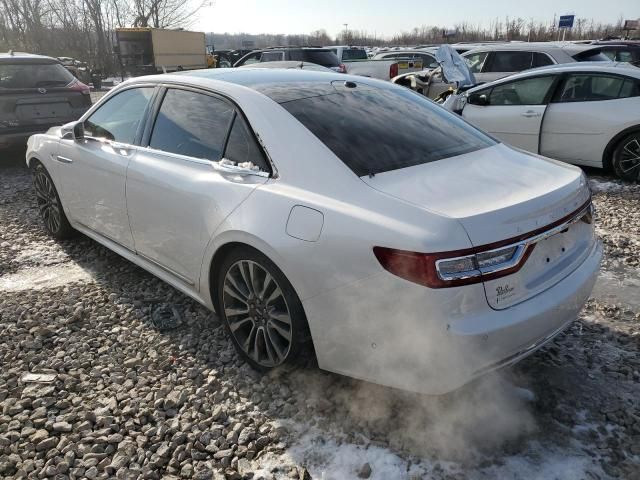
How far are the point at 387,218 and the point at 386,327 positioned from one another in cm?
44

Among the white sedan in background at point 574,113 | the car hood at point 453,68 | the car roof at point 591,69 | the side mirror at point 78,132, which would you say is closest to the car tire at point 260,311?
the side mirror at point 78,132

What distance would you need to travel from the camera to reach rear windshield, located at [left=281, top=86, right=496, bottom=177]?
8.32 feet

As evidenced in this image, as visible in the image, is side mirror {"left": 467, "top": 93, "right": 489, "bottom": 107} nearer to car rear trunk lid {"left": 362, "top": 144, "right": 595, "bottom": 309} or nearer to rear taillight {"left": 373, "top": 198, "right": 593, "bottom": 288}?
car rear trunk lid {"left": 362, "top": 144, "right": 595, "bottom": 309}

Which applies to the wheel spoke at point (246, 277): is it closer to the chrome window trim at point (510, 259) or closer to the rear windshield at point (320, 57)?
the chrome window trim at point (510, 259)

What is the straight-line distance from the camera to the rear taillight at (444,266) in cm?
198

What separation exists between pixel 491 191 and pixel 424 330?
27.6 inches

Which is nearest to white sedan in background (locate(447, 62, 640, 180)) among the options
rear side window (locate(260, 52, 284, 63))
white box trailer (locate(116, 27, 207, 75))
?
rear side window (locate(260, 52, 284, 63))

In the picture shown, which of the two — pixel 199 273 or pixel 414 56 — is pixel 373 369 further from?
pixel 414 56

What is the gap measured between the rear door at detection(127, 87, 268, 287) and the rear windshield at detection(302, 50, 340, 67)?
12.4m

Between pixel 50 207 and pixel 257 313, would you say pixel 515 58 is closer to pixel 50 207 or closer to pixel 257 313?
pixel 50 207

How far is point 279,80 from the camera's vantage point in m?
3.14

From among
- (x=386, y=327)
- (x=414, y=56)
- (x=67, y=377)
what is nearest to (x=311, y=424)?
(x=386, y=327)

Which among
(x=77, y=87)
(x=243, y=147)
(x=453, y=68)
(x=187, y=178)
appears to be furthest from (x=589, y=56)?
(x=187, y=178)

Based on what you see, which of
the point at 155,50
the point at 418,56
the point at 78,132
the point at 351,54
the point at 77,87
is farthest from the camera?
the point at 155,50
